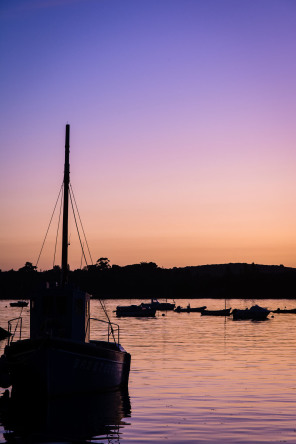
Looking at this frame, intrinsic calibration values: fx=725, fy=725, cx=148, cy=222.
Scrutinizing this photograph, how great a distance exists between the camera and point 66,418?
2927cm

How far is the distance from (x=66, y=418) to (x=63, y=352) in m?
3.48

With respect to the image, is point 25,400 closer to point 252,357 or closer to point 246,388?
point 246,388

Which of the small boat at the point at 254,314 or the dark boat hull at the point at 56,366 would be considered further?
the small boat at the point at 254,314

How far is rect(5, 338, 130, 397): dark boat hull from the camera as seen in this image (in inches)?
1249

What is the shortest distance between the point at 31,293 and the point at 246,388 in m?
12.7

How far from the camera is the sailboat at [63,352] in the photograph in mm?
31891

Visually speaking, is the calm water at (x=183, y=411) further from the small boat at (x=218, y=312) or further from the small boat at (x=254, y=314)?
the small boat at (x=218, y=312)

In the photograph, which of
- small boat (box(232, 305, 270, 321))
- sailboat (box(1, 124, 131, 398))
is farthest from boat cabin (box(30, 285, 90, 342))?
small boat (box(232, 305, 270, 321))

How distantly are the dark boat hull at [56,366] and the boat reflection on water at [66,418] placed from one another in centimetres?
57

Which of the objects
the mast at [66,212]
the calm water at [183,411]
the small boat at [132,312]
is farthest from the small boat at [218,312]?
the mast at [66,212]

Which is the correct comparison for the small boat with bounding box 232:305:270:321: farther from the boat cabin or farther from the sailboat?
the boat cabin

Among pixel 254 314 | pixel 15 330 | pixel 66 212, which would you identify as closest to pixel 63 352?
pixel 15 330

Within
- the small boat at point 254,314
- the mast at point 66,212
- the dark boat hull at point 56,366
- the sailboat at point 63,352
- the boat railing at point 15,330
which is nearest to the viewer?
the dark boat hull at point 56,366

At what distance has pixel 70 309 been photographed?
35.0 meters
